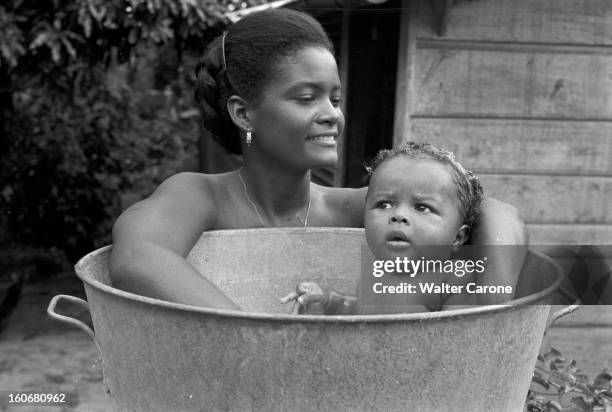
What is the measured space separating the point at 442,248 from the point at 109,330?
0.64 meters

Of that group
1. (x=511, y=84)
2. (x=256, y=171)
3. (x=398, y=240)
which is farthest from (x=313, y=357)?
(x=511, y=84)

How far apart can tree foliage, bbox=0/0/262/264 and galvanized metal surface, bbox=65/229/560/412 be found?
8.02 ft

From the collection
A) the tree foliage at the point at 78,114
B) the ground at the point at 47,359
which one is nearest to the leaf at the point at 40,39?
the tree foliage at the point at 78,114

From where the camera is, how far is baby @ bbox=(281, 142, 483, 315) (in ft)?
4.70

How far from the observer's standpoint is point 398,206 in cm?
145

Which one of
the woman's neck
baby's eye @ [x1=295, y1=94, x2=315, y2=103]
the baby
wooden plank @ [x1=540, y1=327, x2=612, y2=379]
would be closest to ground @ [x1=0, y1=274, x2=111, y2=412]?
the woman's neck

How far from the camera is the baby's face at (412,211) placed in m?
1.43

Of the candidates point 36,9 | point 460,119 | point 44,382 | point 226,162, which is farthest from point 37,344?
point 460,119

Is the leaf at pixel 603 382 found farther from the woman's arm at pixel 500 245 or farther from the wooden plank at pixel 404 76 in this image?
the wooden plank at pixel 404 76

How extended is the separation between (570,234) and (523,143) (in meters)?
0.47

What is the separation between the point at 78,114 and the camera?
17.6 feet

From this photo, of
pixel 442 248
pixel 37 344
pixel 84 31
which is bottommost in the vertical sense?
pixel 37 344

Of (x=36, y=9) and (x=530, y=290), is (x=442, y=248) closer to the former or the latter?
(x=530, y=290)

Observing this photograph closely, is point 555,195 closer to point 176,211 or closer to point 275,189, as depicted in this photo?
point 275,189
